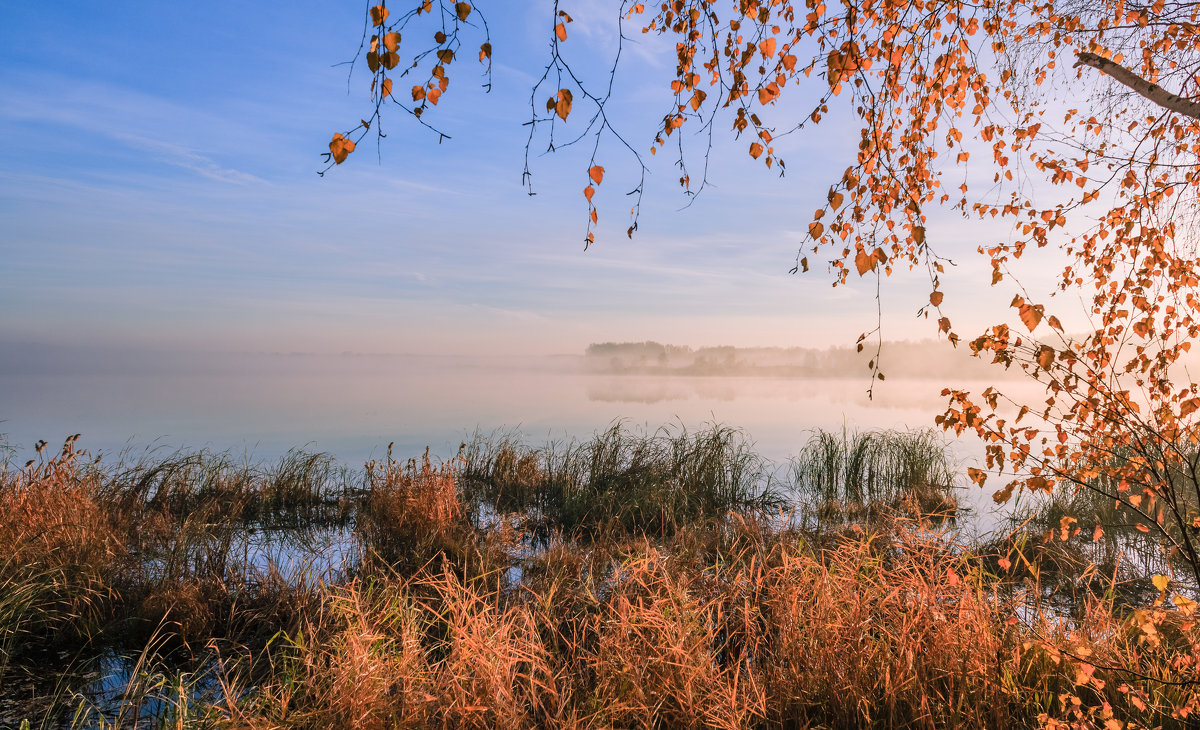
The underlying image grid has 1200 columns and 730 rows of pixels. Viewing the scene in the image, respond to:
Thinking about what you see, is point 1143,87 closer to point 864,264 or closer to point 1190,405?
point 1190,405

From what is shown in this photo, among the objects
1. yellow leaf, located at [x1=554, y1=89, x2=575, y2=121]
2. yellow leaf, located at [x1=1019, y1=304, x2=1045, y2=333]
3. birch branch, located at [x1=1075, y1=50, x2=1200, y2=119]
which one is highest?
birch branch, located at [x1=1075, y1=50, x2=1200, y2=119]

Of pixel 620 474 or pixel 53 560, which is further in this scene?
pixel 620 474

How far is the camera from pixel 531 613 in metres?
4.02

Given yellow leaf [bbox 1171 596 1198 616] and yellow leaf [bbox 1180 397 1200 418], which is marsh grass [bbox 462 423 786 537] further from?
yellow leaf [bbox 1171 596 1198 616]

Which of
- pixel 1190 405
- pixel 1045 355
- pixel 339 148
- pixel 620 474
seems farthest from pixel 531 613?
pixel 620 474

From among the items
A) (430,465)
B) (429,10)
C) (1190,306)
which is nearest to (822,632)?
(429,10)

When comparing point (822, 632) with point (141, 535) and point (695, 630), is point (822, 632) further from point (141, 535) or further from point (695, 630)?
point (141, 535)

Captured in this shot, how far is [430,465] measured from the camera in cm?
671

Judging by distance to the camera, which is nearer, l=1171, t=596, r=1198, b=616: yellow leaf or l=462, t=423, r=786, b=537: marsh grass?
l=1171, t=596, r=1198, b=616: yellow leaf

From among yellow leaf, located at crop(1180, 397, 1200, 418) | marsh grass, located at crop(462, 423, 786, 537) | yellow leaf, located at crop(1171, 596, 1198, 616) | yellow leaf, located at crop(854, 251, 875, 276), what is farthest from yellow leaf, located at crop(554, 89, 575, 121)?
marsh grass, located at crop(462, 423, 786, 537)

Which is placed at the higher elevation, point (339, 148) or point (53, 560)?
point (339, 148)

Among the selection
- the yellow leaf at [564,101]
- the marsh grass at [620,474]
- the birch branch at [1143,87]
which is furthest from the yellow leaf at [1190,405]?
the marsh grass at [620,474]

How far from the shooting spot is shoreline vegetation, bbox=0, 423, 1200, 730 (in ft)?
8.98

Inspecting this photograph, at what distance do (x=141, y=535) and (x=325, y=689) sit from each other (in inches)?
147
